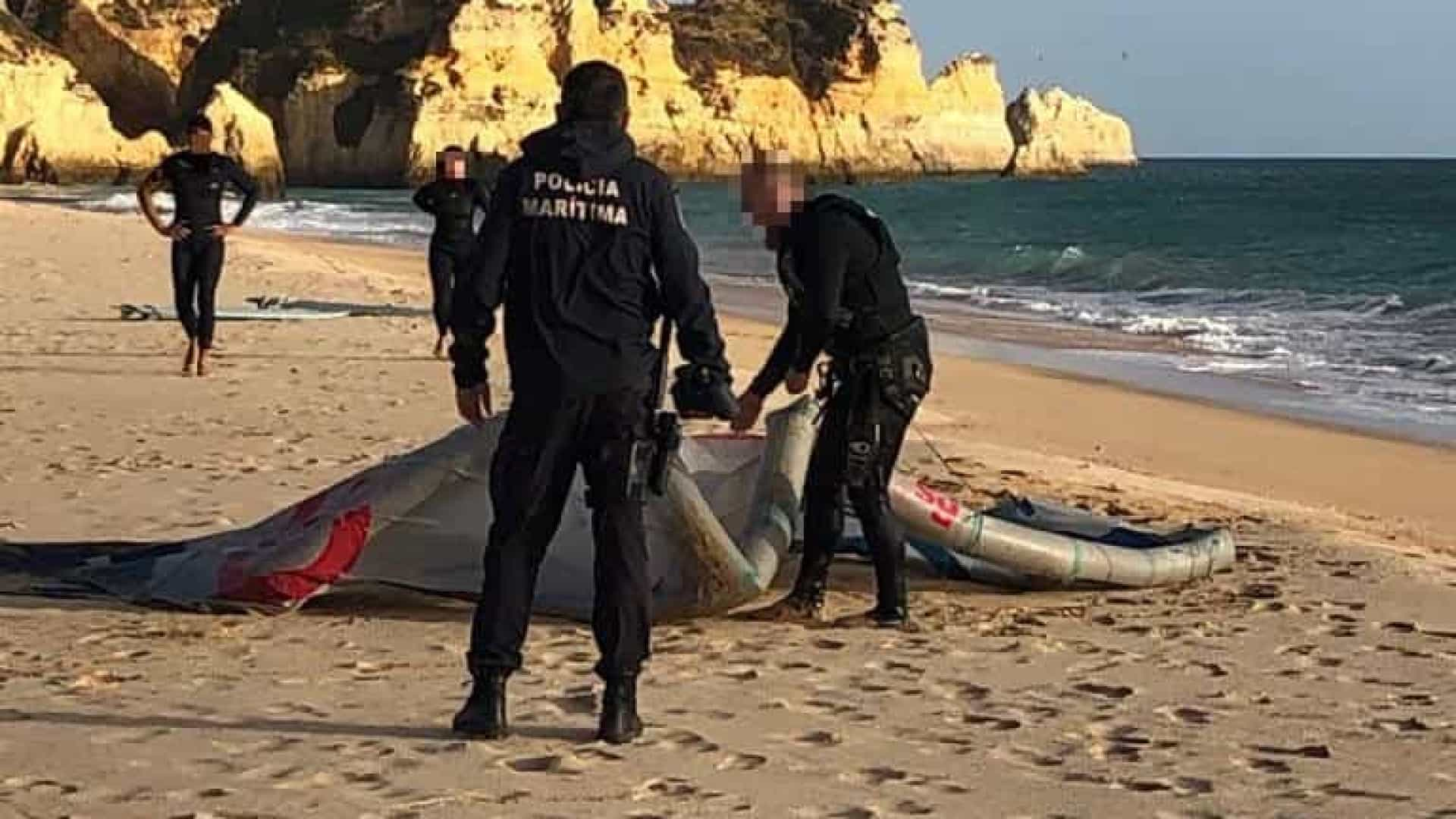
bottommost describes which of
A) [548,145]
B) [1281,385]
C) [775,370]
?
[1281,385]

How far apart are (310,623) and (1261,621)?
3.20m

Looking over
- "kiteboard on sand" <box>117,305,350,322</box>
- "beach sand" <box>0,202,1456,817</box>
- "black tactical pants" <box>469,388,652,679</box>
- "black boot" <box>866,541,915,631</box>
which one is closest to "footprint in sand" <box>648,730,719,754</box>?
"beach sand" <box>0,202,1456,817</box>

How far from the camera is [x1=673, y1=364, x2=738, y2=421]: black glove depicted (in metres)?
5.11

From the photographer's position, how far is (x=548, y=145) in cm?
496

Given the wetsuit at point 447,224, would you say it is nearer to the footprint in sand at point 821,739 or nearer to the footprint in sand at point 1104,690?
the footprint in sand at point 1104,690

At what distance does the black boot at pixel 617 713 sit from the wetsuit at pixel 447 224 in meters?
8.74

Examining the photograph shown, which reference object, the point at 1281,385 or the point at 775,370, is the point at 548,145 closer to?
the point at 775,370

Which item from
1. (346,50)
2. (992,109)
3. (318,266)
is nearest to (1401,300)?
(318,266)

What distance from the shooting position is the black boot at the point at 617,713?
5160 millimetres

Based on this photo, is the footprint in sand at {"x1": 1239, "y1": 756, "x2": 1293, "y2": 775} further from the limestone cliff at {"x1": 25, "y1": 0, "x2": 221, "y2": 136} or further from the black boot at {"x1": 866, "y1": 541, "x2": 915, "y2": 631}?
the limestone cliff at {"x1": 25, "y1": 0, "x2": 221, "y2": 136}

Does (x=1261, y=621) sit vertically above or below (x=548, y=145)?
below

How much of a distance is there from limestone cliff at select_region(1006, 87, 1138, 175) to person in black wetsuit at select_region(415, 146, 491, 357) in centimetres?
11888

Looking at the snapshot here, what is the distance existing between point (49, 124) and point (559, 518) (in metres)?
77.4

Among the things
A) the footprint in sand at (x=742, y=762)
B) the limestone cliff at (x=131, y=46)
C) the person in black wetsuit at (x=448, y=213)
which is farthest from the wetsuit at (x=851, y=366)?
the limestone cliff at (x=131, y=46)
